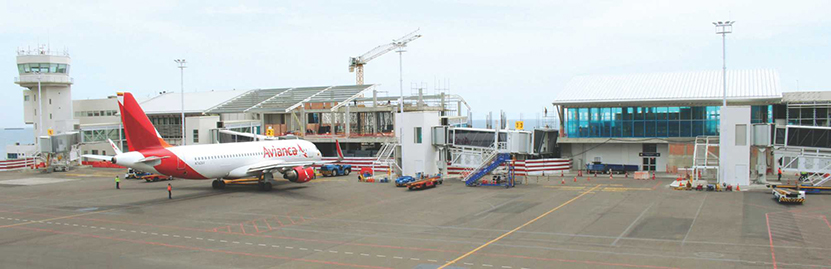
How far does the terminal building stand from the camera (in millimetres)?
54812

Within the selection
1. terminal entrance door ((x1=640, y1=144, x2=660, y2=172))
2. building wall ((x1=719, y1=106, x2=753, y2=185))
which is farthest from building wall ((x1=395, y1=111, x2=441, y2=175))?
building wall ((x1=719, y1=106, x2=753, y2=185))

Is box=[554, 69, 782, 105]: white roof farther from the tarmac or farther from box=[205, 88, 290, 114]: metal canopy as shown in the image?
box=[205, 88, 290, 114]: metal canopy

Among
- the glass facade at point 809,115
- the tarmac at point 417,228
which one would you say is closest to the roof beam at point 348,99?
the tarmac at point 417,228

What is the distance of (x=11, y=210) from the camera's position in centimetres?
3638

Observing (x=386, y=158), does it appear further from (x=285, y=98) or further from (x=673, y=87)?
(x=285, y=98)

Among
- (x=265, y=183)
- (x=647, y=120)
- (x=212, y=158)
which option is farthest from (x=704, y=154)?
(x=212, y=158)

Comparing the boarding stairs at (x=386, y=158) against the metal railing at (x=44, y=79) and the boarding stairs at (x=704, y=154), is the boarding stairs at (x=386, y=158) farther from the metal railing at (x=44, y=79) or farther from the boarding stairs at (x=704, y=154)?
the metal railing at (x=44, y=79)

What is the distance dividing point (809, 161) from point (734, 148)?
16.5ft

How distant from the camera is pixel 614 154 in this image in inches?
2349

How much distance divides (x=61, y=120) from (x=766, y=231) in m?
80.5

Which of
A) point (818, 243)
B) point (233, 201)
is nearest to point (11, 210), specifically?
point (233, 201)

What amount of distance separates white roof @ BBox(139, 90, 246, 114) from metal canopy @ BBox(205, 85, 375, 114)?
282 centimetres

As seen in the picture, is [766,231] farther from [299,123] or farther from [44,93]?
[44,93]

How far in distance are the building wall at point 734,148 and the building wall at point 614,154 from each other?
14.8 meters
